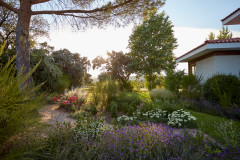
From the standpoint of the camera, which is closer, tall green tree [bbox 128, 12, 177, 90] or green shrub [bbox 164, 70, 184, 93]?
green shrub [bbox 164, 70, 184, 93]

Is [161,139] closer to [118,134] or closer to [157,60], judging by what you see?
[118,134]

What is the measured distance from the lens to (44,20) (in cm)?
780

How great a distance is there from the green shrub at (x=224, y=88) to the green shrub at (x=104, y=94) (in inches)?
191

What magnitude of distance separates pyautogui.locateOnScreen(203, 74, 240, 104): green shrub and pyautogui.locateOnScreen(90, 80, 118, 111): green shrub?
4.84 meters

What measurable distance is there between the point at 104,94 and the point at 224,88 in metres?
5.96

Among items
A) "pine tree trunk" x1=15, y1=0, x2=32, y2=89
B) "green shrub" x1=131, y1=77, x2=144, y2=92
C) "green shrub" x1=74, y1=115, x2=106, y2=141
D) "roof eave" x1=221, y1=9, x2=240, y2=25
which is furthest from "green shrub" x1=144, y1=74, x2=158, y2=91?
"green shrub" x1=74, y1=115, x2=106, y2=141

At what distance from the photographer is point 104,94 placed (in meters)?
7.36

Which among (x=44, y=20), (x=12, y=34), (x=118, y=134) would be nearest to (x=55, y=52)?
(x=12, y=34)

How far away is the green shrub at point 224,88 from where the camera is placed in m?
6.89

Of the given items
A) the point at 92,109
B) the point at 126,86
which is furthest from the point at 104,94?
the point at 126,86

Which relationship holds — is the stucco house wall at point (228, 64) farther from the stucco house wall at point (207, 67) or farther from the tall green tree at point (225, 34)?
the tall green tree at point (225, 34)

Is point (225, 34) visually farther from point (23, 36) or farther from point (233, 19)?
point (23, 36)

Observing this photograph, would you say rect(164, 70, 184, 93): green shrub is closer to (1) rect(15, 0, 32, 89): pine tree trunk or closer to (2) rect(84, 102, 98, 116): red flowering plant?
(2) rect(84, 102, 98, 116): red flowering plant

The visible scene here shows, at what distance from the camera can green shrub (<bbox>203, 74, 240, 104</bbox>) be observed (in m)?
6.89
